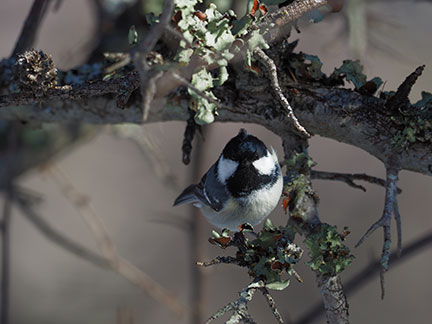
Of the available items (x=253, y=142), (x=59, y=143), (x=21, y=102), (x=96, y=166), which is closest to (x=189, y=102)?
(x=253, y=142)

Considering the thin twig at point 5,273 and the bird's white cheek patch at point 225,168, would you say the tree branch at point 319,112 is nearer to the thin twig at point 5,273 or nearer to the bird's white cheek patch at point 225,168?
the bird's white cheek patch at point 225,168

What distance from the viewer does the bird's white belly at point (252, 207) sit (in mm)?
1292

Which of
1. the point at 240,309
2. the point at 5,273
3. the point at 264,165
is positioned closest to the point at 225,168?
the point at 264,165

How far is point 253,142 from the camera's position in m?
1.30

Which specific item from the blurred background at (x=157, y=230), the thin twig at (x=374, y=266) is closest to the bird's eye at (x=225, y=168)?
the thin twig at (x=374, y=266)

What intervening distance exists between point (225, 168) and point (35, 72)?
0.56 metres

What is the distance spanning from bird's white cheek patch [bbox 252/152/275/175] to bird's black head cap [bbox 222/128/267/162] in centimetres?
1

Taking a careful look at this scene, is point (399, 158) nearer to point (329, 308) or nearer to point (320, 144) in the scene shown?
point (329, 308)

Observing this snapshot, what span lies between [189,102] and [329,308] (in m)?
0.50

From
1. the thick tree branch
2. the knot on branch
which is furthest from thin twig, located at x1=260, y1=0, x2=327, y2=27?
the knot on branch

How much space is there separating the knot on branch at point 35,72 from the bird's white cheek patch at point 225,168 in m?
0.51

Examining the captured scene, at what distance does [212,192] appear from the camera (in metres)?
1.45

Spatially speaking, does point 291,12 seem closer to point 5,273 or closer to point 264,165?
point 264,165

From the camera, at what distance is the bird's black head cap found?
4.23ft
